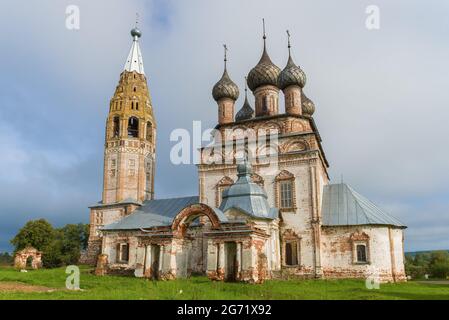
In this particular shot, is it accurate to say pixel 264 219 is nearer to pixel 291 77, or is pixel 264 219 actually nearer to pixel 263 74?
pixel 291 77

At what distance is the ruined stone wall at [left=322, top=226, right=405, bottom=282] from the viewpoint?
2202cm

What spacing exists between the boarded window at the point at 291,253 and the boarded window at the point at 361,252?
11.3 ft

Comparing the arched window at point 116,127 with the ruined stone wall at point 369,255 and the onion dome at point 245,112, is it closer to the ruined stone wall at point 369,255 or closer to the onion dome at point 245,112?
the onion dome at point 245,112

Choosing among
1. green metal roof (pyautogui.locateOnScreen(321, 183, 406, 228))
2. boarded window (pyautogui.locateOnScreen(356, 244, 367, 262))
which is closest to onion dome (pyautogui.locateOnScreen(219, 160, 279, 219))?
green metal roof (pyautogui.locateOnScreen(321, 183, 406, 228))

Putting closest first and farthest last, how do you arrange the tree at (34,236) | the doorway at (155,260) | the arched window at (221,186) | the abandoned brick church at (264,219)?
the abandoned brick church at (264,219) < the doorway at (155,260) < the arched window at (221,186) < the tree at (34,236)

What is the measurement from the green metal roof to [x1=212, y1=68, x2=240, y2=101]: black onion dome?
9.43 metres

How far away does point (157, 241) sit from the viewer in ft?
72.6

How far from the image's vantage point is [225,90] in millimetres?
29000

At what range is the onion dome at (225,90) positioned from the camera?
95.1 feet

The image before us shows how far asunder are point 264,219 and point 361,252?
5901mm

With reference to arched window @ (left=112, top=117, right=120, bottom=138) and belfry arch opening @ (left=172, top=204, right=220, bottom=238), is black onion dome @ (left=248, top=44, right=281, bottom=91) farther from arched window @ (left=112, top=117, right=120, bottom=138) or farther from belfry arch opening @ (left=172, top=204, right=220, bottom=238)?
arched window @ (left=112, top=117, right=120, bottom=138)

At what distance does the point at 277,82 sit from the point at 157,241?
1361 cm

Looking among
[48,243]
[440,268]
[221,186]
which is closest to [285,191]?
[221,186]

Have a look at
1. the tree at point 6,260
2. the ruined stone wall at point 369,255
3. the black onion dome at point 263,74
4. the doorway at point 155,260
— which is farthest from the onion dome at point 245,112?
the tree at point 6,260
